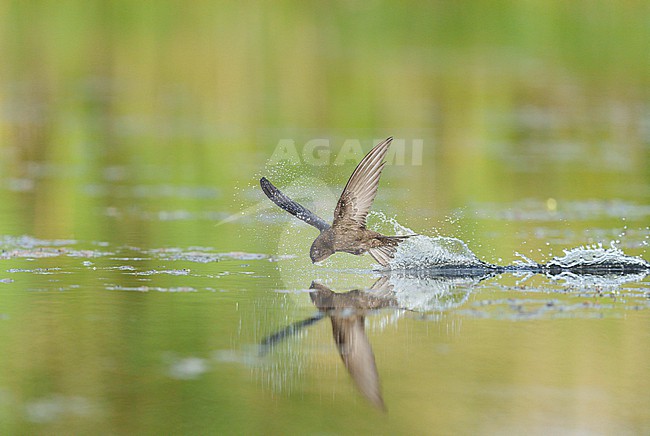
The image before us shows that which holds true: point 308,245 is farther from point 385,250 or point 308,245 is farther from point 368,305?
point 368,305

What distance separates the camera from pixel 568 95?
75.4ft

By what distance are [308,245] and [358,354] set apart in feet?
12.1

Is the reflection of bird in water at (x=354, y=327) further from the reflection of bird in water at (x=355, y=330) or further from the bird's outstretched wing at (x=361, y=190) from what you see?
the bird's outstretched wing at (x=361, y=190)

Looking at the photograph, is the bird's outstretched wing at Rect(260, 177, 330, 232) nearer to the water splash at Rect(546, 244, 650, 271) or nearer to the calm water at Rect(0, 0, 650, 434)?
the calm water at Rect(0, 0, 650, 434)

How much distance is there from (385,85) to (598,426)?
18221 mm

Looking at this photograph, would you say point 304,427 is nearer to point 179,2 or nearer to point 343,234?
point 343,234

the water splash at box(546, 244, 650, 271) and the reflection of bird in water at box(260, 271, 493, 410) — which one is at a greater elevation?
the water splash at box(546, 244, 650, 271)

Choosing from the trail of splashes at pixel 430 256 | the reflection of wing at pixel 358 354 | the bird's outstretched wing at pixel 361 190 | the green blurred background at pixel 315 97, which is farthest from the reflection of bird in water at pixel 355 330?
the green blurred background at pixel 315 97

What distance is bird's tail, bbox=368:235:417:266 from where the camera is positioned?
29.4 ft

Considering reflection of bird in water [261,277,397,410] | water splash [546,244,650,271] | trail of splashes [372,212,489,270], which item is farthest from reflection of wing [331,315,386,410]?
water splash [546,244,650,271]

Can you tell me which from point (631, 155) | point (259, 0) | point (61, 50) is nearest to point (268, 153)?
point (631, 155)

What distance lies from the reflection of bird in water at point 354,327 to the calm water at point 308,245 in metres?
0.02

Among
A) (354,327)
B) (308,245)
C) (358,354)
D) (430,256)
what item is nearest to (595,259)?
(430,256)

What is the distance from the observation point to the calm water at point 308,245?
6.03 meters
